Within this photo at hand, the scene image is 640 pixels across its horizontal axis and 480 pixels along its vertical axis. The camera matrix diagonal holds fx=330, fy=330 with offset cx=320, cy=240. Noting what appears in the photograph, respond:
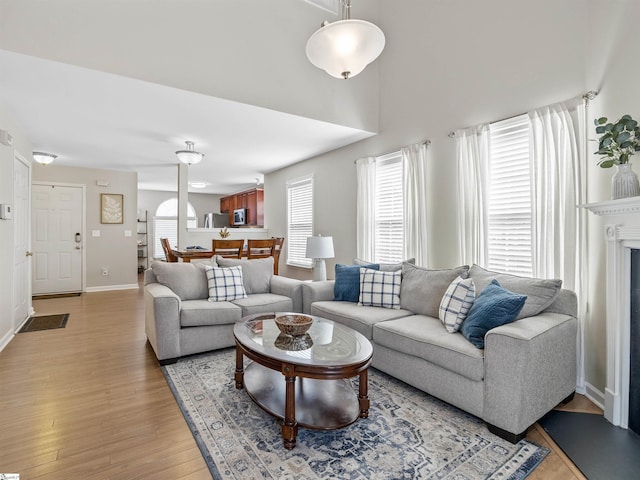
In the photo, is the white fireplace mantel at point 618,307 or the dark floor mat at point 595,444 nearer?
the dark floor mat at point 595,444

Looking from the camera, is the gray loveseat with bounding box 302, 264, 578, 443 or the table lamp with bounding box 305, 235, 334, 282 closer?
the gray loveseat with bounding box 302, 264, 578, 443

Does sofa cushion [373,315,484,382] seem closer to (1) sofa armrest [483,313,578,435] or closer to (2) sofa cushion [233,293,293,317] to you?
(1) sofa armrest [483,313,578,435]

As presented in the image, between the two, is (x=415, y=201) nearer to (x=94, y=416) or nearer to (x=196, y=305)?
(x=196, y=305)

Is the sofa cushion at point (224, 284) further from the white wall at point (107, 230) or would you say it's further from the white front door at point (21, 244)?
the white wall at point (107, 230)

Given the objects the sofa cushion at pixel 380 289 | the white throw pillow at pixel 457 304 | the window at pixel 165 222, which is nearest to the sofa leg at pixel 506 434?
the white throw pillow at pixel 457 304

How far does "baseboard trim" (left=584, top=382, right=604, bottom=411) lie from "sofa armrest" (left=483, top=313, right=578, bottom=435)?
414mm

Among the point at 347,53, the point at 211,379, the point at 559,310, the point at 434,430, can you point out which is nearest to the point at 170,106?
the point at 347,53

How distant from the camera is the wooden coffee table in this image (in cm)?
181

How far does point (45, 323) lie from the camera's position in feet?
13.9

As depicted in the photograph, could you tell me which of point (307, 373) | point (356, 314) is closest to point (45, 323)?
point (356, 314)

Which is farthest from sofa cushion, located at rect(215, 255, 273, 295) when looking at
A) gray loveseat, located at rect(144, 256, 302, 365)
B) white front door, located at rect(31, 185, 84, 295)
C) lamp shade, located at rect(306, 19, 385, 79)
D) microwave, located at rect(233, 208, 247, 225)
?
microwave, located at rect(233, 208, 247, 225)

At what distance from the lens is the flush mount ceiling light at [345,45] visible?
1.88 metres

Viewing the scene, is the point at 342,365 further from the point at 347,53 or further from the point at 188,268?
the point at 188,268

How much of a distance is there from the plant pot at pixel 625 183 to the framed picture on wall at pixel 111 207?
24.7 ft
